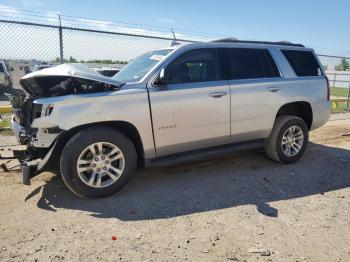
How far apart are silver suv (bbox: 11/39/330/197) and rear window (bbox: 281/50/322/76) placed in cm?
2

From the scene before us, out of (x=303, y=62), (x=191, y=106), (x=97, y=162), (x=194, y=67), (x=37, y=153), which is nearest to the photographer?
(x=97, y=162)

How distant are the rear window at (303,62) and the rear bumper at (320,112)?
55 cm

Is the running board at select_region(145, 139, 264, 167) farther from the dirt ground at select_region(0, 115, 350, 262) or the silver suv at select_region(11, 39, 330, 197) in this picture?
the dirt ground at select_region(0, 115, 350, 262)

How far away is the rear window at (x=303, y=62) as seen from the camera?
5.68 m

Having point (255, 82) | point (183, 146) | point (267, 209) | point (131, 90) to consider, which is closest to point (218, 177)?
point (183, 146)

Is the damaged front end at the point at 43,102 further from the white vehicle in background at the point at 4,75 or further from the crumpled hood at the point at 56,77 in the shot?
the white vehicle in background at the point at 4,75

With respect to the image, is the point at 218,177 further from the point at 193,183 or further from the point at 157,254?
the point at 157,254

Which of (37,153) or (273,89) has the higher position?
(273,89)

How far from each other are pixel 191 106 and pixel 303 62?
2.57 meters

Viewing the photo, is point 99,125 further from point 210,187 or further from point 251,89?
point 251,89

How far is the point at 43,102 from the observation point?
12.8ft

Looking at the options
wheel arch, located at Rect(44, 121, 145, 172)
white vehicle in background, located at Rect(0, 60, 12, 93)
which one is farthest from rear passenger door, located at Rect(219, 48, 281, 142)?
white vehicle in background, located at Rect(0, 60, 12, 93)

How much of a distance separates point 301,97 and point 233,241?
128 inches

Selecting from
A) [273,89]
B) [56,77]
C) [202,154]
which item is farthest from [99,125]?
[273,89]
